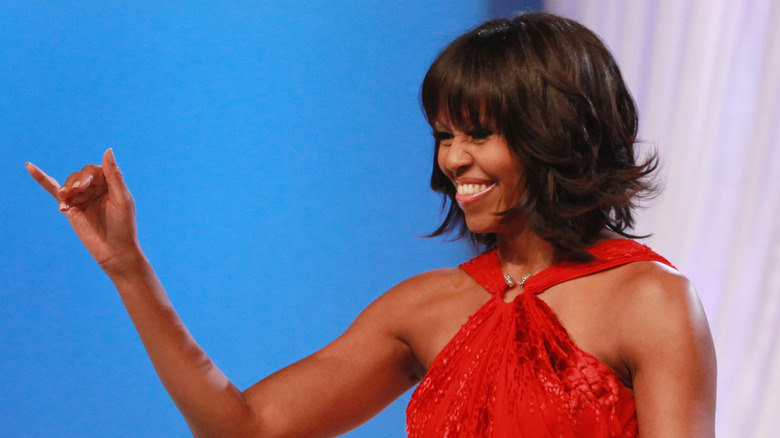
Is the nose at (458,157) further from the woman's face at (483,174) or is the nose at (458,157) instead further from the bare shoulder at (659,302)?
the bare shoulder at (659,302)

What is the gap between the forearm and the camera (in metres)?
1.10

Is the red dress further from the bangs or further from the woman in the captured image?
the bangs

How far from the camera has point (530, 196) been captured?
1.07 m

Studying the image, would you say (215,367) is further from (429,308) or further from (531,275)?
(531,275)

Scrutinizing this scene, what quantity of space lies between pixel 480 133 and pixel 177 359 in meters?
0.47

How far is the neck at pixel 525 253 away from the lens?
1.12 metres

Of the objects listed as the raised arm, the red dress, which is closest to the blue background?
the raised arm

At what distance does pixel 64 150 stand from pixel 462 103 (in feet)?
3.16

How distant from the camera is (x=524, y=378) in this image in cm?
A: 103

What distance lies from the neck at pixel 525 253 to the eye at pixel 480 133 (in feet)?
0.44

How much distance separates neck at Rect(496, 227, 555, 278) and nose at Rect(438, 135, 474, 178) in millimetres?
116

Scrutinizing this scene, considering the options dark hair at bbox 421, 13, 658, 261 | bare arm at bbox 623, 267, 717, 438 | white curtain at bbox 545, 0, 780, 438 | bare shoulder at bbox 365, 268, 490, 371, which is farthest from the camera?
white curtain at bbox 545, 0, 780, 438

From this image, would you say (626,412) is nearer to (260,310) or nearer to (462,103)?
(462,103)

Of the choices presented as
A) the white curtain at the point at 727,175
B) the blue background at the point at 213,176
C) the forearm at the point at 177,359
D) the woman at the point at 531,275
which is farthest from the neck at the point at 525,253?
the blue background at the point at 213,176
